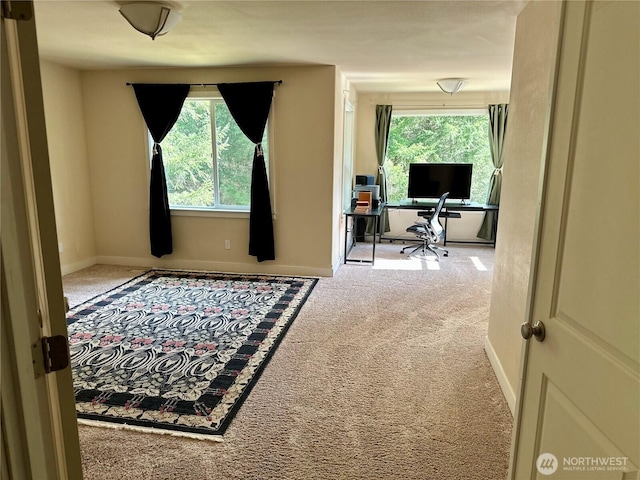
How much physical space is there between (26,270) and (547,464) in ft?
4.72

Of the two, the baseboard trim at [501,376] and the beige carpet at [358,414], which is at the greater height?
the baseboard trim at [501,376]

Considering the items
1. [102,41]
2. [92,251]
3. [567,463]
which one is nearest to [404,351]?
[567,463]

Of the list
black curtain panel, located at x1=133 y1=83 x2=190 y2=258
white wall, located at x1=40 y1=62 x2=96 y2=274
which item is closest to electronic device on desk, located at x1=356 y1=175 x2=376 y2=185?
black curtain panel, located at x1=133 y1=83 x2=190 y2=258

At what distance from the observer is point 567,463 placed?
1.09 m

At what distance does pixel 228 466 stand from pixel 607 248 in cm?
177

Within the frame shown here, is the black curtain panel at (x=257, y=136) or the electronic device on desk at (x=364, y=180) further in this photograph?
the electronic device on desk at (x=364, y=180)

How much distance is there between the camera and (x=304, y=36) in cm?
327

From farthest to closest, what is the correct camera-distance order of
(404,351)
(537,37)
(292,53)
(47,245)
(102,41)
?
1. (292,53)
2. (102,41)
3. (404,351)
4. (537,37)
5. (47,245)

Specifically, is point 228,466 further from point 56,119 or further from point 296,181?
point 56,119

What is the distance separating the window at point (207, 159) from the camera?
488cm

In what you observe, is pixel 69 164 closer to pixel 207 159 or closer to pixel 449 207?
pixel 207 159

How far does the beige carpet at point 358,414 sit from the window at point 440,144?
344cm

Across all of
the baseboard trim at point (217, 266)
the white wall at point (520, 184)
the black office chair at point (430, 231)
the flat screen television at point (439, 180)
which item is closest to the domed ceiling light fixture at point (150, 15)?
the white wall at point (520, 184)

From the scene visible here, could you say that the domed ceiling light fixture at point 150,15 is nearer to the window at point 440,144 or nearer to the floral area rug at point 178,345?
the floral area rug at point 178,345
